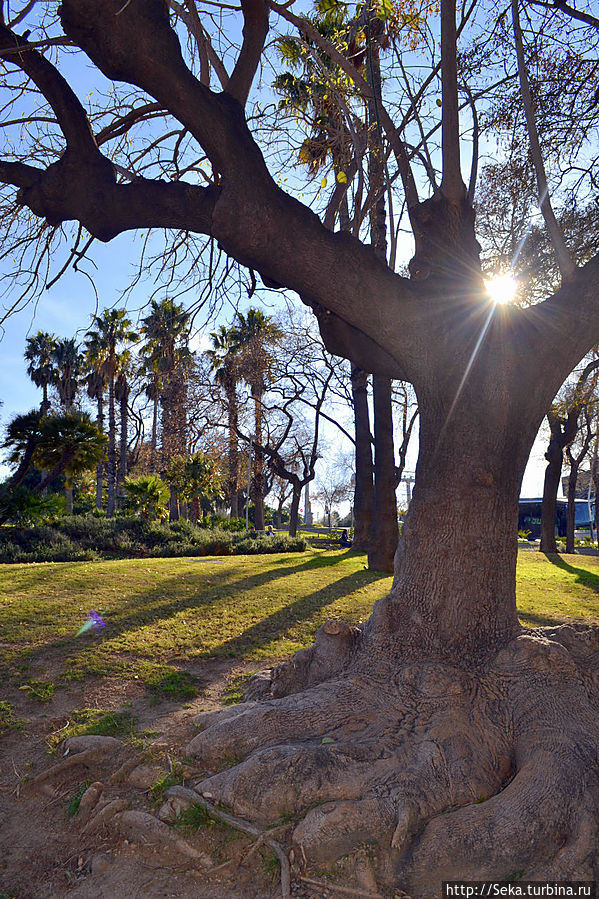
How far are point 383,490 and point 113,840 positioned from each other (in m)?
11.2

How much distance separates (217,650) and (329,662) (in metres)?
2.62

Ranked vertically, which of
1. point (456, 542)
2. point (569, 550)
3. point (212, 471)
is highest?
point (212, 471)

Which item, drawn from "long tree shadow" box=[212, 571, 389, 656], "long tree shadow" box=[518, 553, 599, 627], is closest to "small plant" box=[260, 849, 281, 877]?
"long tree shadow" box=[212, 571, 389, 656]

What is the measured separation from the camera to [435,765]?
2900mm

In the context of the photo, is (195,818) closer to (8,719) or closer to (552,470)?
(8,719)

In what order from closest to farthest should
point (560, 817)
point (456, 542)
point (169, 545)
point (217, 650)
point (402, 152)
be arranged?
point (560, 817) → point (456, 542) → point (402, 152) → point (217, 650) → point (169, 545)

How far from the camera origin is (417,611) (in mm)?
3725

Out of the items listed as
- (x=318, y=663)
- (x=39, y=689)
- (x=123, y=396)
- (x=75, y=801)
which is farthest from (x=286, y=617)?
(x=123, y=396)

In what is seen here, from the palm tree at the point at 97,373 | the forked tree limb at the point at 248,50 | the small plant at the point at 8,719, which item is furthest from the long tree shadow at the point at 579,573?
the palm tree at the point at 97,373

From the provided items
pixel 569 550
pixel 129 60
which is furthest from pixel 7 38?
pixel 569 550

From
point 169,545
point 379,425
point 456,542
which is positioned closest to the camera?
point 456,542

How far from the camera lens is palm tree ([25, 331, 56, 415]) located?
3803 cm

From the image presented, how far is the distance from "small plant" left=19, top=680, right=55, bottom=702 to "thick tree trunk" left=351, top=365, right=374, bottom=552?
12.9 m

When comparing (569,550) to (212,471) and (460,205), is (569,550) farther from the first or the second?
(460,205)
